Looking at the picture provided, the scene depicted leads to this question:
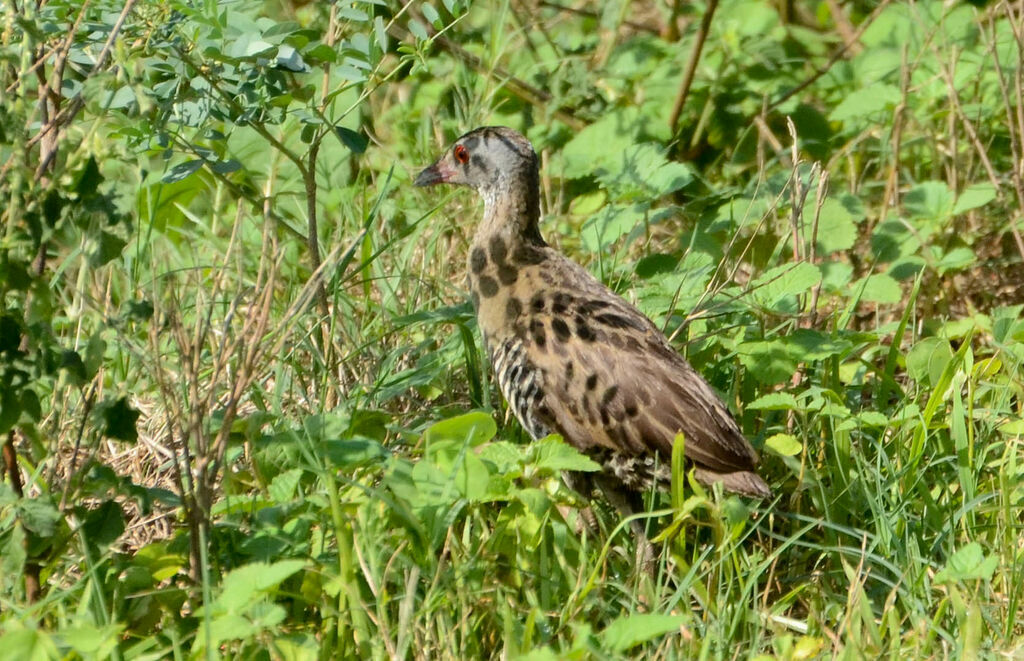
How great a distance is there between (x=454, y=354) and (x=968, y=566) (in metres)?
1.83

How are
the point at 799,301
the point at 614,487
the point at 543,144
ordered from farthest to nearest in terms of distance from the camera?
the point at 543,144 → the point at 799,301 → the point at 614,487

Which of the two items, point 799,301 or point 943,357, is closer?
point 943,357

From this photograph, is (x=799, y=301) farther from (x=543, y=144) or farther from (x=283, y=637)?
(x=283, y=637)

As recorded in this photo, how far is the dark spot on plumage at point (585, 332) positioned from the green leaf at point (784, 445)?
578mm

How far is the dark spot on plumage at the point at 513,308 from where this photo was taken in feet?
14.1

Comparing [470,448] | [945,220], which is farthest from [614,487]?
[945,220]

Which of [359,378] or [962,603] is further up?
[359,378]

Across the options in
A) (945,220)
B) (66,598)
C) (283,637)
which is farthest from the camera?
(945,220)

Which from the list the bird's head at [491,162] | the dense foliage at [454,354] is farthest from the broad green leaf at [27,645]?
the bird's head at [491,162]

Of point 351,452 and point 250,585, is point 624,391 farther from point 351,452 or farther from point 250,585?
point 250,585

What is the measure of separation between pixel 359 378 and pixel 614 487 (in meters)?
0.96

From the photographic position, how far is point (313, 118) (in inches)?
166

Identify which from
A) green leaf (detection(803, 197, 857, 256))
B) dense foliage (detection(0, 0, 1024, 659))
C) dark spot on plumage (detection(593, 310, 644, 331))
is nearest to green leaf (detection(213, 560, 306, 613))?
dense foliage (detection(0, 0, 1024, 659))

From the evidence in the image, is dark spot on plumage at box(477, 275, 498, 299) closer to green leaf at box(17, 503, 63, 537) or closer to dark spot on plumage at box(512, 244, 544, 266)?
dark spot on plumage at box(512, 244, 544, 266)
